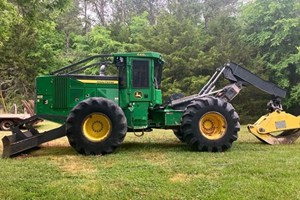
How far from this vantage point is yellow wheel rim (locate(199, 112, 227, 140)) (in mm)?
7535

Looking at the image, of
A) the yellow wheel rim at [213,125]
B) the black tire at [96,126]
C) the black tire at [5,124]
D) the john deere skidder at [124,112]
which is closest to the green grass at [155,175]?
the black tire at [96,126]

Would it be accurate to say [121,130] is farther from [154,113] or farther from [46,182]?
[46,182]

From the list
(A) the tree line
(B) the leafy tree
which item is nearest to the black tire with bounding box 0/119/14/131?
(A) the tree line

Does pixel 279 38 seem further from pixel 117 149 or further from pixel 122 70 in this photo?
pixel 117 149

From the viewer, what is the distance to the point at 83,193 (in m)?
4.62

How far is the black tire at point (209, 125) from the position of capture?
738 centimetres

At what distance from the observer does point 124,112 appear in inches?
307

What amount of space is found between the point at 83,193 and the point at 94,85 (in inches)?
139

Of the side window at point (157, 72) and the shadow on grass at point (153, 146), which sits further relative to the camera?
the side window at point (157, 72)

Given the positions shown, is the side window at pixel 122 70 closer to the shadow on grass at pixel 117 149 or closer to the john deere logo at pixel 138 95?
the john deere logo at pixel 138 95

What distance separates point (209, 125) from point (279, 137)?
2.06m

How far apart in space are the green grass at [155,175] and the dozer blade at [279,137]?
3.20 ft

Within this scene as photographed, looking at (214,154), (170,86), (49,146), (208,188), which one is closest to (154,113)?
(214,154)

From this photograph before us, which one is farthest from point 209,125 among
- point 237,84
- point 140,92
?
point 140,92
